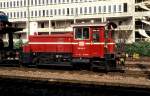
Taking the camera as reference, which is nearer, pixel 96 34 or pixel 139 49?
pixel 96 34

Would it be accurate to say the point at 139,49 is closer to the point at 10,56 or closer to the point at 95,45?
the point at 10,56

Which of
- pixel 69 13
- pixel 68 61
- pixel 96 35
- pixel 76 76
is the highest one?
pixel 69 13

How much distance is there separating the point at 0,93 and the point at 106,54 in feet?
40.7

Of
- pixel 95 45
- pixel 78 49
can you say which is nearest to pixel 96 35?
pixel 95 45

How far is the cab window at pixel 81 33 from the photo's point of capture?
31094 mm

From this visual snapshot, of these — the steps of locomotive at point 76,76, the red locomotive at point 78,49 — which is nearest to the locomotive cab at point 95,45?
the red locomotive at point 78,49

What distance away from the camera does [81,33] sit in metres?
31.4

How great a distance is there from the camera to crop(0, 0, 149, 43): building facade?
3497 inches

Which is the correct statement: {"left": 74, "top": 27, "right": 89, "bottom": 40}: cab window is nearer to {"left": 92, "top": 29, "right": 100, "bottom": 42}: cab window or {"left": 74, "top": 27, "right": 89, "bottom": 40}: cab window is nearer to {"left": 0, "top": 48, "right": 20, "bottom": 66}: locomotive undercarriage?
{"left": 92, "top": 29, "right": 100, "bottom": 42}: cab window

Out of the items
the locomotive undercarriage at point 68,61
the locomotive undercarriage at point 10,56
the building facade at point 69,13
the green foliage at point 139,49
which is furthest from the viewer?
the building facade at point 69,13

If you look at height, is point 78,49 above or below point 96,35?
below

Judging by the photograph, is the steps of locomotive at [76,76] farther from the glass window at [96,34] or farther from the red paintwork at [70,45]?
the glass window at [96,34]

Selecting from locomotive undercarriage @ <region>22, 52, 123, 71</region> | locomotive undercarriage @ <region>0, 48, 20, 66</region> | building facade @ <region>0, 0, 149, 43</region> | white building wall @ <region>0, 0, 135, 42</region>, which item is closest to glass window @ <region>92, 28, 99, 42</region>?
locomotive undercarriage @ <region>22, 52, 123, 71</region>

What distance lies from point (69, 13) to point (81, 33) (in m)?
66.3
